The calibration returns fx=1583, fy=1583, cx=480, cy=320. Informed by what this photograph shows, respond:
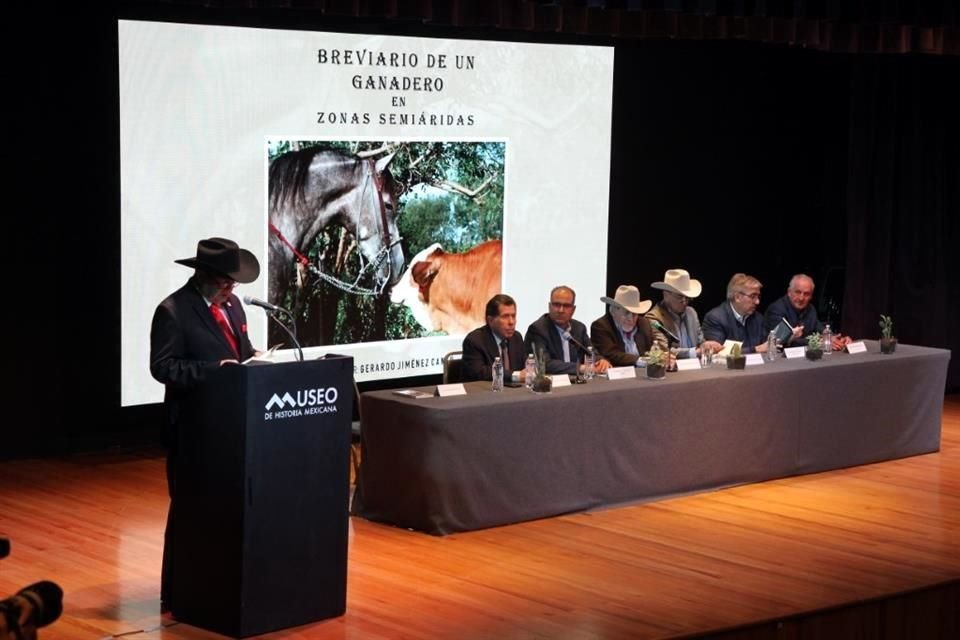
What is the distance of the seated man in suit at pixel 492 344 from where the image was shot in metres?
7.27

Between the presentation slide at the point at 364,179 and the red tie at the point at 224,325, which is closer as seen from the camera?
the red tie at the point at 224,325

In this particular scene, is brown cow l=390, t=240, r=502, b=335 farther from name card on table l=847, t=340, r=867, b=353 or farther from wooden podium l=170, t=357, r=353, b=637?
wooden podium l=170, t=357, r=353, b=637

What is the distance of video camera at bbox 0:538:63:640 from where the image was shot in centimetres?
331

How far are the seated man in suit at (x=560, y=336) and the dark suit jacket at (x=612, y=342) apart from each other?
7.7 inches

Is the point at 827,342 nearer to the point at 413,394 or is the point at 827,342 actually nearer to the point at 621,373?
the point at 621,373

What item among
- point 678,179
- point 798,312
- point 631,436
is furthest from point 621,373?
point 678,179

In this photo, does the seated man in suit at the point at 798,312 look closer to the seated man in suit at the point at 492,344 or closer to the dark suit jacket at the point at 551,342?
the dark suit jacket at the point at 551,342

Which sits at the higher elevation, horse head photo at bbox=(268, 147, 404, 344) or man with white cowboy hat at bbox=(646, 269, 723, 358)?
horse head photo at bbox=(268, 147, 404, 344)

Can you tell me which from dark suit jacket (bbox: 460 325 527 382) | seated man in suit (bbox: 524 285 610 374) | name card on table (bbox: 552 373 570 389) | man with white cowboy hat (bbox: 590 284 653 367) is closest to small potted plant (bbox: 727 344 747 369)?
man with white cowboy hat (bbox: 590 284 653 367)

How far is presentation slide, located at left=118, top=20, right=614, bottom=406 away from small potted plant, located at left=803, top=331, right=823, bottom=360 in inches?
74.9

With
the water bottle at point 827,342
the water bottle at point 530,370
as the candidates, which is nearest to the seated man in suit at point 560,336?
the water bottle at point 530,370

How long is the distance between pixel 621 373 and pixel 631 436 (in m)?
0.34

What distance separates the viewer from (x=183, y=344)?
5.34 m

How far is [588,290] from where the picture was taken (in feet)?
32.5
